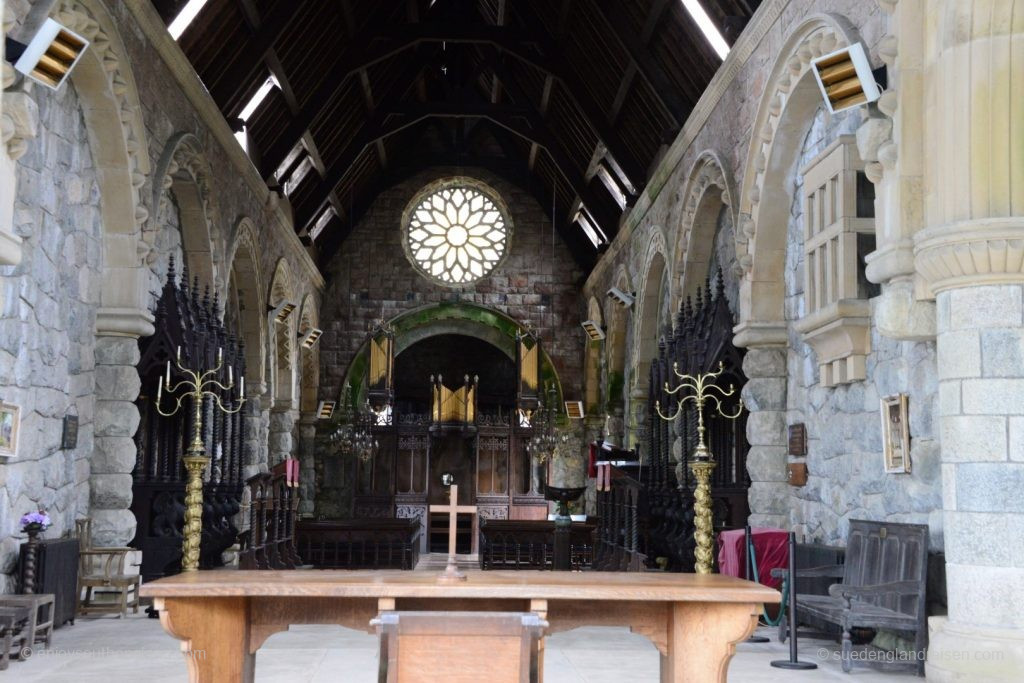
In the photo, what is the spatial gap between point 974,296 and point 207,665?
3.69 m

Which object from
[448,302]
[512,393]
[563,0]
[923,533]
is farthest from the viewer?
[512,393]

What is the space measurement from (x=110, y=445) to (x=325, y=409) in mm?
10099

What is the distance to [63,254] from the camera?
7992 millimetres

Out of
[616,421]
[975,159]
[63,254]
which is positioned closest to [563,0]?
[616,421]

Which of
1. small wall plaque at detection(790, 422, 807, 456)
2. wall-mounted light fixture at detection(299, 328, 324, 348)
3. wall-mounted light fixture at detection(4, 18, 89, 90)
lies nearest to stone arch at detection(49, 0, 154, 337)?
wall-mounted light fixture at detection(4, 18, 89, 90)

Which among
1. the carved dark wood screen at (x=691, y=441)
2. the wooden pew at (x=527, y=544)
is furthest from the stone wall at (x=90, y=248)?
the wooden pew at (x=527, y=544)

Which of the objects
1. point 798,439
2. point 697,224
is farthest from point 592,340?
point 798,439

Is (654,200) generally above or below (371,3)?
below

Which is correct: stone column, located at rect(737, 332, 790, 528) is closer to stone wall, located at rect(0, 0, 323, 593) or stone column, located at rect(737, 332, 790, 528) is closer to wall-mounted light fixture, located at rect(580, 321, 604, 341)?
stone wall, located at rect(0, 0, 323, 593)

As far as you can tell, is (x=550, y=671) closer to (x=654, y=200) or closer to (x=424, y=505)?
(x=654, y=200)

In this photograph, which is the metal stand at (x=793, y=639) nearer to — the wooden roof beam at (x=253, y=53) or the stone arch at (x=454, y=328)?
the wooden roof beam at (x=253, y=53)

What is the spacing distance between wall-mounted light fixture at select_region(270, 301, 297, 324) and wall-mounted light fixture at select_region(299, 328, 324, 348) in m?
2.22

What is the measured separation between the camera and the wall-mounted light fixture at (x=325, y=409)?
18734mm

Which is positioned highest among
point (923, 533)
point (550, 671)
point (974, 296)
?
point (974, 296)
